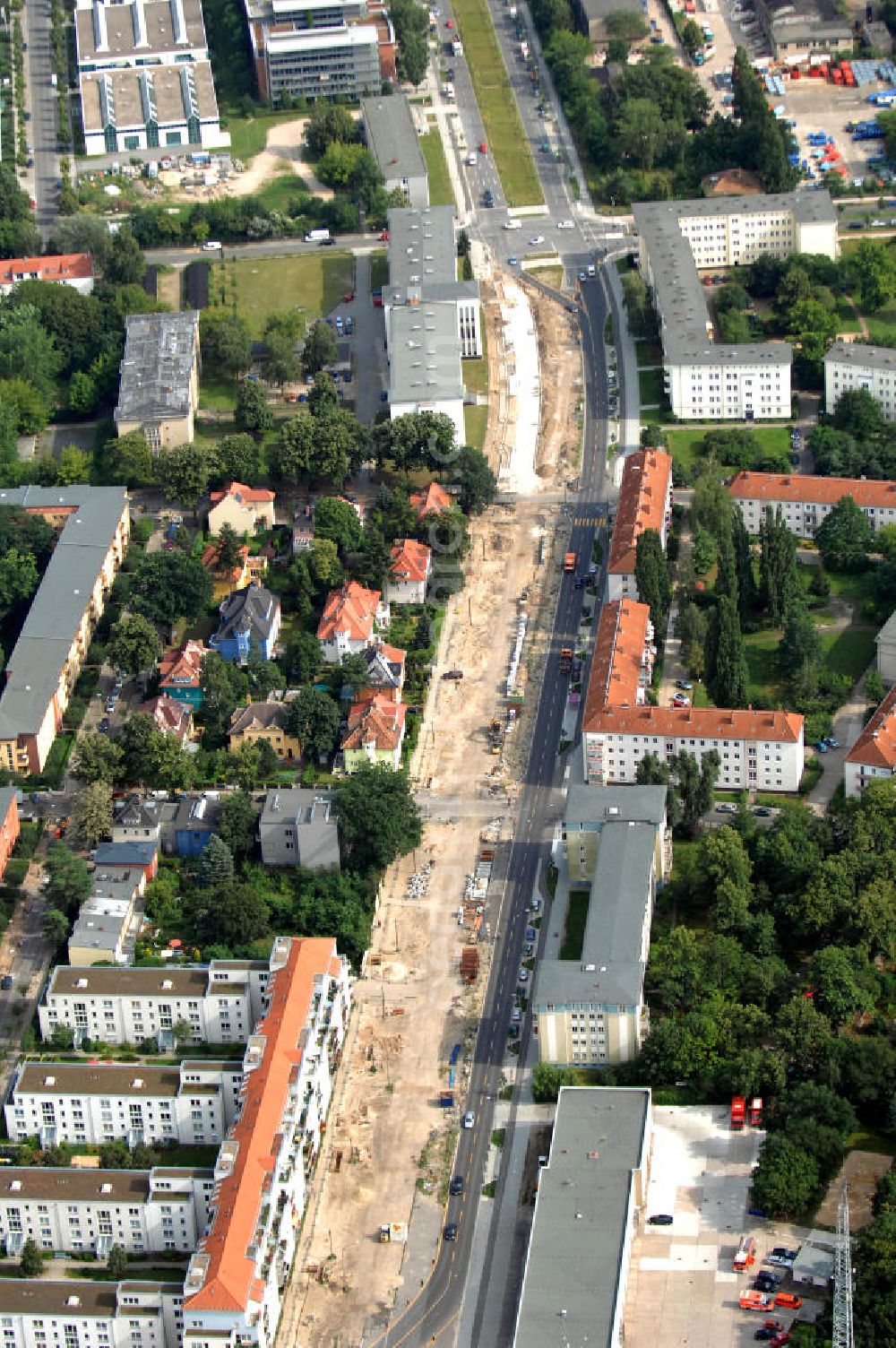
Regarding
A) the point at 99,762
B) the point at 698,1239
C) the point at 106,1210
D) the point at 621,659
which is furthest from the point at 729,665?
the point at 106,1210

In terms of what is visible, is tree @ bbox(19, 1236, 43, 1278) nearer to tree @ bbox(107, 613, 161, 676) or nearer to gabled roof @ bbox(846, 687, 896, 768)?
tree @ bbox(107, 613, 161, 676)

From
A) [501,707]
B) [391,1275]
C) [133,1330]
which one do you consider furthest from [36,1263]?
[501,707]

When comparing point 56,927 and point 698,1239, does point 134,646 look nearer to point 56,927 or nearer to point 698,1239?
point 56,927

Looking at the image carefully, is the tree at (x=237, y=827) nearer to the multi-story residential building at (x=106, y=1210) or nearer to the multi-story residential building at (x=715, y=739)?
the multi-story residential building at (x=715, y=739)

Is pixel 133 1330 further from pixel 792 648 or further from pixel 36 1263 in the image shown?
pixel 792 648

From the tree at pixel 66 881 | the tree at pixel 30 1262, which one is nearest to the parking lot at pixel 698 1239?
the tree at pixel 30 1262

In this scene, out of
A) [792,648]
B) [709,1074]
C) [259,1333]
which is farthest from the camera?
[792,648]

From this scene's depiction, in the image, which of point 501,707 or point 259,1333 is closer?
point 259,1333

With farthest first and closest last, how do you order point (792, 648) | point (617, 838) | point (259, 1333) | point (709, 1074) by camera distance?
1. point (792, 648)
2. point (617, 838)
3. point (709, 1074)
4. point (259, 1333)
